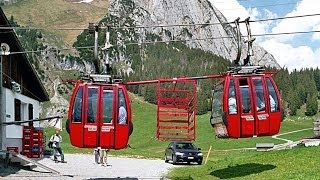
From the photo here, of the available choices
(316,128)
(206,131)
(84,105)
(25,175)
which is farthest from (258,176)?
(206,131)

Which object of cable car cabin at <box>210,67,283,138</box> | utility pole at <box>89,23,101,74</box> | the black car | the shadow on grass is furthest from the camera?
the black car

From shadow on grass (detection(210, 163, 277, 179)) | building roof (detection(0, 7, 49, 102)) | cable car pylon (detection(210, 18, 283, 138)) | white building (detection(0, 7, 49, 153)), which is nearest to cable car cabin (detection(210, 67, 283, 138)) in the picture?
cable car pylon (detection(210, 18, 283, 138))

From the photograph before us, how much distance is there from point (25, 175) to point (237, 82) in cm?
1151

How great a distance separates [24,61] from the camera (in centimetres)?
3769

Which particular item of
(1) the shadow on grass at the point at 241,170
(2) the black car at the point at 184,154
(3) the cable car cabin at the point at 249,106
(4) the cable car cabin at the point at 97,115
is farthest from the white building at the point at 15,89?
(3) the cable car cabin at the point at 249,106

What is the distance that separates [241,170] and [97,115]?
26.7ft

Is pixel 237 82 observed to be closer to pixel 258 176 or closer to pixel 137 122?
pixel 258 176

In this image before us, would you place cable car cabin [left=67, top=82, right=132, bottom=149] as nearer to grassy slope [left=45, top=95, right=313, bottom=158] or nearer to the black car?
the black car

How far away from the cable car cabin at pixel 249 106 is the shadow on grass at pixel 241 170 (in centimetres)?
332

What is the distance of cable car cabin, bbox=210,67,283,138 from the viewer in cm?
1902

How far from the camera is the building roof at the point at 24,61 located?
106 ft

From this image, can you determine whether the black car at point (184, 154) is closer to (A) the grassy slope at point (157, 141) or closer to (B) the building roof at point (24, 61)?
(B) the building roof at point (24, 61)

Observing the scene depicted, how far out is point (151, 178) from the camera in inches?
951

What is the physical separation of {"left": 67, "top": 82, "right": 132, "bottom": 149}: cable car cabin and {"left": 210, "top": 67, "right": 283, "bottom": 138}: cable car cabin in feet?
11.9
